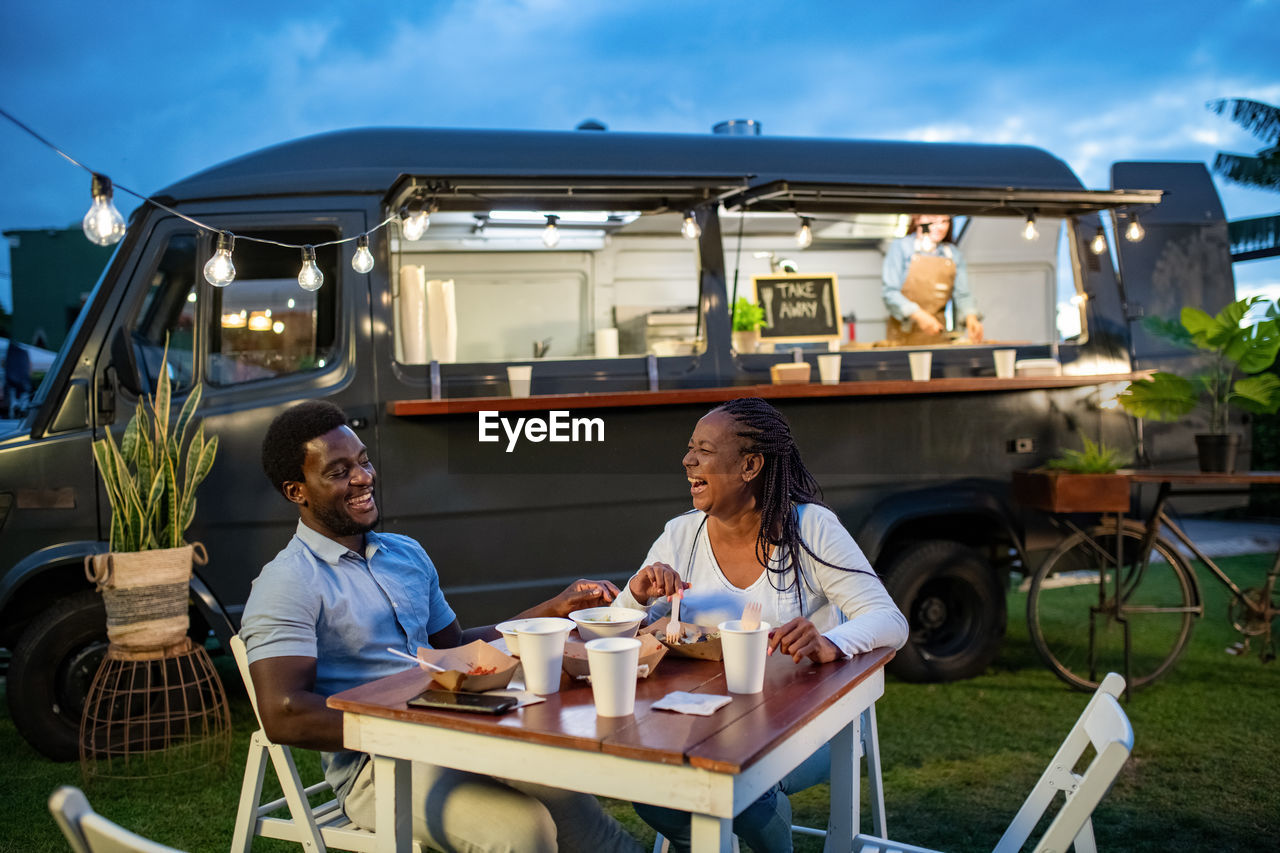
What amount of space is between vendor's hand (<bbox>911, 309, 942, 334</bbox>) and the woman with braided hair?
3314 mm

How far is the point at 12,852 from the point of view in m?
3.75

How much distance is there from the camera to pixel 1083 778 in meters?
2.05

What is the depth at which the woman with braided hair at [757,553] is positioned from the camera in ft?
9.23

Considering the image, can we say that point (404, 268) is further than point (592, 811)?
Yes

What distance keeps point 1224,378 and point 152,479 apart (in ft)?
17.7

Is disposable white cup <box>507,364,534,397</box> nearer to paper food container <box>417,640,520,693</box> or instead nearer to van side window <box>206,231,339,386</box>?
van side window <box>206,231,339,386</box>

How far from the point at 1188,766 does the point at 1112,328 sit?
2.62 metres

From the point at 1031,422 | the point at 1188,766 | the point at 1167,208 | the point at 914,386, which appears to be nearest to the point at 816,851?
the point at 1188,766

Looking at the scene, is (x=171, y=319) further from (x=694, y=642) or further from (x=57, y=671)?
(x=694, y=642)

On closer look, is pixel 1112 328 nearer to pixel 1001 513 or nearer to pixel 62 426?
pixel 1001 513

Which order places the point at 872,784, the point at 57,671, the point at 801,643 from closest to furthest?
1. the point at 801,643
2. the point at 872,784
3. the point at 57,671

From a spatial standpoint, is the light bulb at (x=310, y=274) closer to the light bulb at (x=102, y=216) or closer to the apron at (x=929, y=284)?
the light bulb at (x=102, y=216)

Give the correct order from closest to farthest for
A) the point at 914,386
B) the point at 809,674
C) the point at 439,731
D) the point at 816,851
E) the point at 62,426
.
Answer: the point at 439,731 < the point at 809,674 < the point at 816,851 < the point at 62,426 < the point at 914,386

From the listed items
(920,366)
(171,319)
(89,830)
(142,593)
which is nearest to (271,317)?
(171,319)
